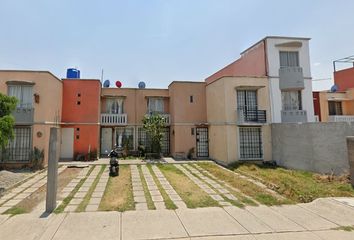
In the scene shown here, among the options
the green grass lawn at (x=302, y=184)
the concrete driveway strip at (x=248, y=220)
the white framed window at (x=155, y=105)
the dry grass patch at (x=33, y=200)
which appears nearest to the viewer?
Result: the concrete driveway strip at (x=248, y=220)

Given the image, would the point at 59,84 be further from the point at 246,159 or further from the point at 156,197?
the point at 246,159

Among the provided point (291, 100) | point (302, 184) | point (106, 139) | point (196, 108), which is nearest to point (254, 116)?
point (291, 100)

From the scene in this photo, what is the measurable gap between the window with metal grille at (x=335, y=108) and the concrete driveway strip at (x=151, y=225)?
23847 millimetres

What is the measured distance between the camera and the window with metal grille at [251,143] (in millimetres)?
15789

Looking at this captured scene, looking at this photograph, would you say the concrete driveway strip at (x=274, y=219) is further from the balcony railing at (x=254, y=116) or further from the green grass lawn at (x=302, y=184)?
the balcony railing at (x=254, y=116)

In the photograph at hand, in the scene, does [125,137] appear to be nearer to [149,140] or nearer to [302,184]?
[149,140]

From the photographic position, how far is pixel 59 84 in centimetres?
1664

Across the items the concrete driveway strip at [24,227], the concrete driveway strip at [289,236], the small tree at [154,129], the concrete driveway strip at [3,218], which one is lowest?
the concrete driveway strip at [289,236]

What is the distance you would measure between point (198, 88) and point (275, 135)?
7.40 metres

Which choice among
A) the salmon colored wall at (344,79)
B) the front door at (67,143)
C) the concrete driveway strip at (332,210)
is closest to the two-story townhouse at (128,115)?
the front door at (67,143)

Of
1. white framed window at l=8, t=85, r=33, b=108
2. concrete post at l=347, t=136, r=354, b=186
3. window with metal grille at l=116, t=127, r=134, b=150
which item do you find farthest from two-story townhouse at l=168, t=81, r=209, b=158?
white framed window at l=8, t=85, r=33, b=108

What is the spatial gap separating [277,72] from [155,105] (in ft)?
34.2

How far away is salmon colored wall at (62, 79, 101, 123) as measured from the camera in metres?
17.4

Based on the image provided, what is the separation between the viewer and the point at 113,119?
18734mm
